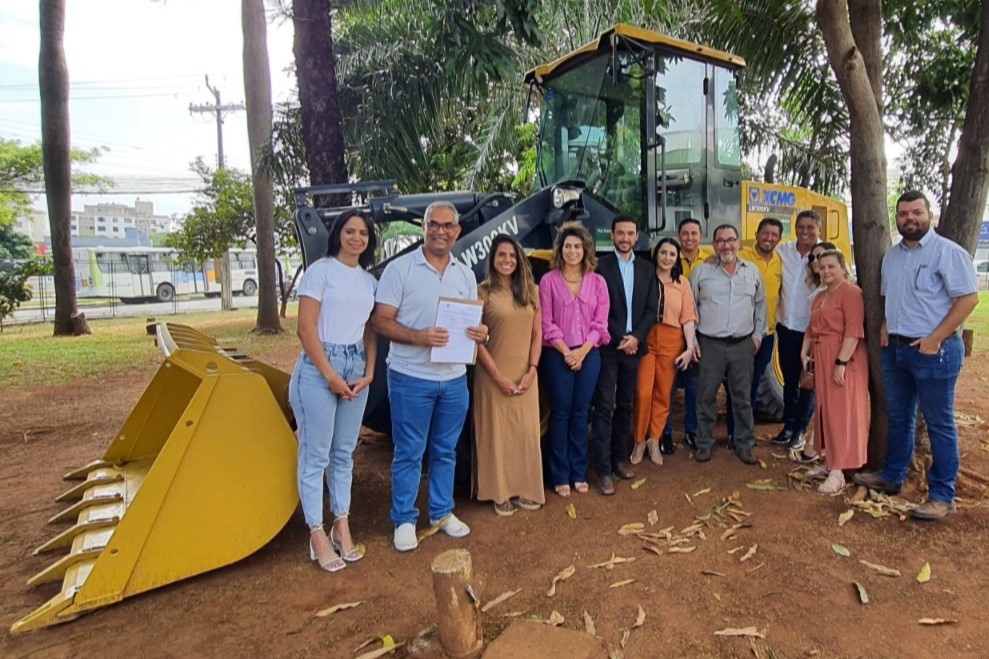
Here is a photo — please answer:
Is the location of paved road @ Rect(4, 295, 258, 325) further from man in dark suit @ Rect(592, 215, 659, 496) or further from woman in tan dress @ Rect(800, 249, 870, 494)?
woman in tan dress @ Rect(800, 249, 870, 494)

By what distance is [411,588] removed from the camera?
10.1ft

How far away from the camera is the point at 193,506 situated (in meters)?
3.07

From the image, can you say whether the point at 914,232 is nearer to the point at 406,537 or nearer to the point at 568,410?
the point at 568,410

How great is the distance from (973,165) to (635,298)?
242 cm

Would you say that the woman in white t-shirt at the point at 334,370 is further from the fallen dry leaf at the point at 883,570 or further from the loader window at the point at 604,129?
the fallen dry leaf at the point at 883,570

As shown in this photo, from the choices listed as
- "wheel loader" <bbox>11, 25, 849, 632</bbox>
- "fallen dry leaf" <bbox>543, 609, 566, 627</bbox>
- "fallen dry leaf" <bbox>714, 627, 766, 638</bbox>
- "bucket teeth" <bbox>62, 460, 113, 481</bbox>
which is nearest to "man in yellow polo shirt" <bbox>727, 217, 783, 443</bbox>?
"wheel loader" <bbox>11, 25, 849, 632</bbox>

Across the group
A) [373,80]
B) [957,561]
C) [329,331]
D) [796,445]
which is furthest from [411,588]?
[373,80]

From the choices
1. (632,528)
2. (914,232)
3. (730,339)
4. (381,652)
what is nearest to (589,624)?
(381,652)

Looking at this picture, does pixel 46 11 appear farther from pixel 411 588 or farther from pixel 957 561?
pixel 957 561

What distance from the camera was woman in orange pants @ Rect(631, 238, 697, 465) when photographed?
14.8ft

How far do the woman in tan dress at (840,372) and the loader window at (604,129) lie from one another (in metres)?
1.54

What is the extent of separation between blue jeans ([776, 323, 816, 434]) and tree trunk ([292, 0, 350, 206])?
13.9 ft

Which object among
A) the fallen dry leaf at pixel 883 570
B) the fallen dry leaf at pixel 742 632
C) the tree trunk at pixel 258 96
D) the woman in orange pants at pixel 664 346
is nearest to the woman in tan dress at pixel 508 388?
the woman in orange pants at pixel 664 346

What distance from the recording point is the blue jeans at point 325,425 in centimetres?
318
